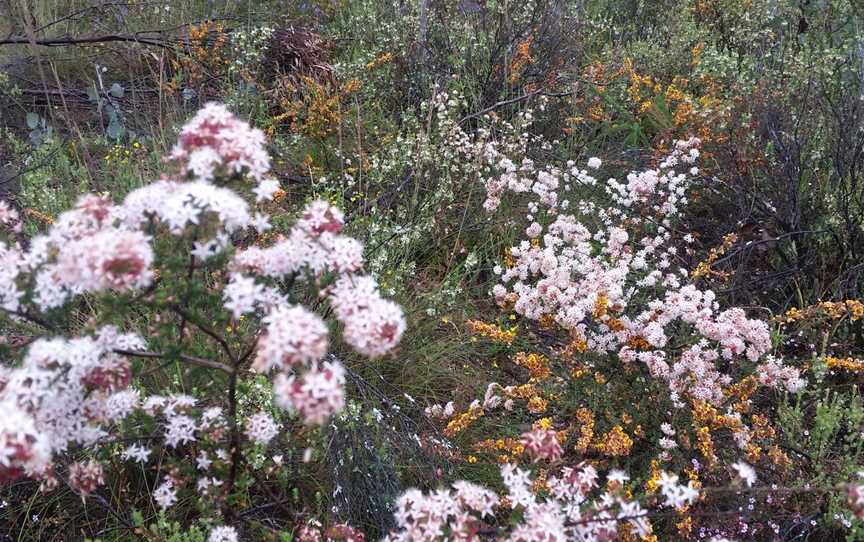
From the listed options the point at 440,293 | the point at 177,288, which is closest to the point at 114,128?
the point at 440,293

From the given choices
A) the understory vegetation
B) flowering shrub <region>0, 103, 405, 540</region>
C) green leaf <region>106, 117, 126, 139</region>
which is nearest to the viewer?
flowering shrub <region>0, 103, 405, 540</region>

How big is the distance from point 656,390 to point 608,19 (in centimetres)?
546

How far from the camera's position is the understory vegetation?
141cm

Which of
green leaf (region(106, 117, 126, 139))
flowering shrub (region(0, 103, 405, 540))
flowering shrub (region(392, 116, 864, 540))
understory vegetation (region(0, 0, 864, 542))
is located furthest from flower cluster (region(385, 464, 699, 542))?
green leaf (region(106, 117, 126, 139))

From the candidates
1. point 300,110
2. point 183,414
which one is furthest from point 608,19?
point 183,414

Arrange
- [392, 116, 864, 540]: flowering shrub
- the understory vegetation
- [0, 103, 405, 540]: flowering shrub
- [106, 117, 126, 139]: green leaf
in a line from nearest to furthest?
[0, 103, 405, 540]: flowering shrub → the understory vegetation → [392, 116, 864, 540]: flowering shrub → [106, 117, 126, 139]: green leaf

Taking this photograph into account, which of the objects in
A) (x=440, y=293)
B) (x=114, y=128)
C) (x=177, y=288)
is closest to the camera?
(x=177, y=288)

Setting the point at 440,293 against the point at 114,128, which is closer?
the point at 440,293

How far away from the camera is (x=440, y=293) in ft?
10.1

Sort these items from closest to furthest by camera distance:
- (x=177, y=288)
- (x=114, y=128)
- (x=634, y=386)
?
(x=177, y=288)
(x=634, y=386)
(x=114, y=128)

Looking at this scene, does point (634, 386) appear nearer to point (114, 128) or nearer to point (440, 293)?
point (440, 293)

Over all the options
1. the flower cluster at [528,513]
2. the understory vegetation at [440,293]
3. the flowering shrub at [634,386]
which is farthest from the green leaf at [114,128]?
the flower cluster at [528,513]

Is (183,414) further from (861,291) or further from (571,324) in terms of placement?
(861,291)

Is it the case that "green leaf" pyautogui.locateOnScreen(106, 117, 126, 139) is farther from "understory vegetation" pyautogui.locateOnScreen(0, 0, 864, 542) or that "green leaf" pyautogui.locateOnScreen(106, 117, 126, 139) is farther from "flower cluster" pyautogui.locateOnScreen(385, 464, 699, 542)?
"flower cluster" pyautogui.locateOnScreen(385, 464, 699, 542)
